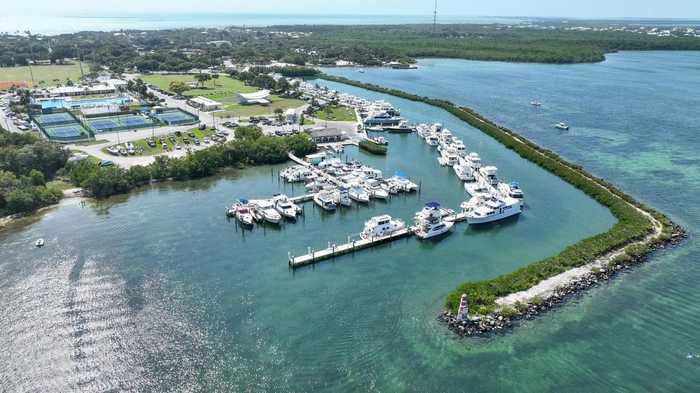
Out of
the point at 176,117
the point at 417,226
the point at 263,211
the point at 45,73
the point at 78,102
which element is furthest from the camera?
the point at 45,73

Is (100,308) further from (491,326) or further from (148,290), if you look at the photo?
(491,326)

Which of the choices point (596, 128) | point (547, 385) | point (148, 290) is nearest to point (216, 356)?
point (148, 290)

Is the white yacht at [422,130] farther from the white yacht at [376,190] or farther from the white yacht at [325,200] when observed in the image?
the white yacht at [325,200]

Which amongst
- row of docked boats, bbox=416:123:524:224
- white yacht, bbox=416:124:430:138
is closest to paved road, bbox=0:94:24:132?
white yacht, bbox=416:124:430:138

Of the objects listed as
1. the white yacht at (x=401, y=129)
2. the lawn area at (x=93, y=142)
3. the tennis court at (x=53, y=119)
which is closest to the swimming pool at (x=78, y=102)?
the tennis court at (x=53, y=119)

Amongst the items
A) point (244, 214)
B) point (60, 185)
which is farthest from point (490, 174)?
point (60, 185)

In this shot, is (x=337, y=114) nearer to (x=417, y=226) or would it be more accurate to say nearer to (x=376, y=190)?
(x=376, y=190)
